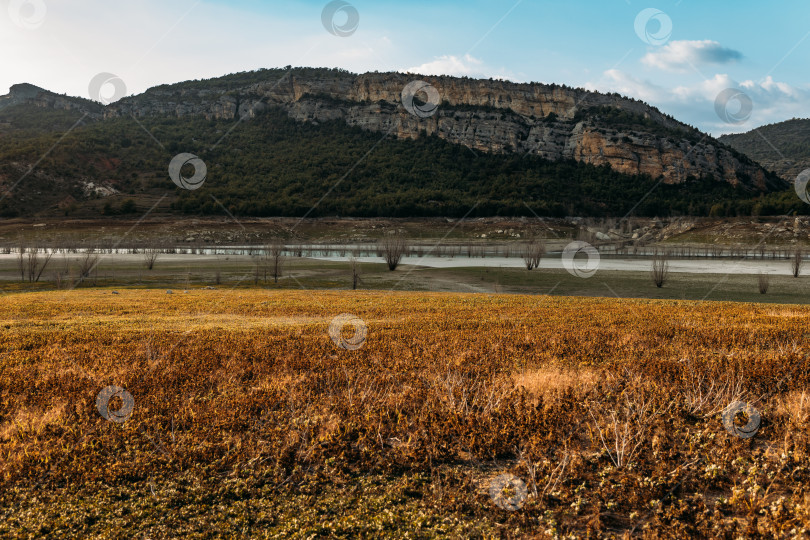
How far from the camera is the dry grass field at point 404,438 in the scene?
498 cm

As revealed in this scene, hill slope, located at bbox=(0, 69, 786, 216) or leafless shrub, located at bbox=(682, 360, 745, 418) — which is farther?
hill slope, located at bbox=(0, 69, 786, 216)

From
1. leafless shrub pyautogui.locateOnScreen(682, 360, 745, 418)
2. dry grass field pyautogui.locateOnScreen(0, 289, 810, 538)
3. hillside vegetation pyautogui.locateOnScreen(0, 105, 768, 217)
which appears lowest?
dry grass field pyautogui.locateOnScreen(0, 289, 810, 538)

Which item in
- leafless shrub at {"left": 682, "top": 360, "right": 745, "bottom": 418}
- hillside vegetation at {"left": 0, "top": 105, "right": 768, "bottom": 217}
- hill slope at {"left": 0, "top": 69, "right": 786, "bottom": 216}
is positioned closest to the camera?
leafless shrub at {"left": 682, "top": 360, "right": 745, "bottom": 418}

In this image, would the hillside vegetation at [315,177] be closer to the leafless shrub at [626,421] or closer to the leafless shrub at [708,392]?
the leafless shrub at [708,392]

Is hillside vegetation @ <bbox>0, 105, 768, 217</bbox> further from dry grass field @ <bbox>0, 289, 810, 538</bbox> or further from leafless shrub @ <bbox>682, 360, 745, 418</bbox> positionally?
leafless shrub @ <bbox>682, 360, 745, 418</bbox>

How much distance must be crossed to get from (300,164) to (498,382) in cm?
16368

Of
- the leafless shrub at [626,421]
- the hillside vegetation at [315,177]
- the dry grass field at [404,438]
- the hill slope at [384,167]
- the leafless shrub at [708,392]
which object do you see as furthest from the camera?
the hill slope at [384,167]

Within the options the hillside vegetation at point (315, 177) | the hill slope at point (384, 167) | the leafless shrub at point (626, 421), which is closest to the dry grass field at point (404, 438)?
the leafless shrub at point (626, 421)

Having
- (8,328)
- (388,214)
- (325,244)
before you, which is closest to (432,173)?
(388,214)

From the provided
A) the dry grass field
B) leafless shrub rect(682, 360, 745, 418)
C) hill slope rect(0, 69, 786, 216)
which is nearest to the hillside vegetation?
hill slope rect(0, 69, 786, 216)

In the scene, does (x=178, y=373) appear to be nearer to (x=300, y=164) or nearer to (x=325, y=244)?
(x=325, y=244)

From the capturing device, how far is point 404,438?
6.98 m

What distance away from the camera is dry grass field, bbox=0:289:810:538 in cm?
498

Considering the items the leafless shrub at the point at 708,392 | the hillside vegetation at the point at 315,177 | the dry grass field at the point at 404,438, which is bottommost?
the dry grass field at the point at 404,438
